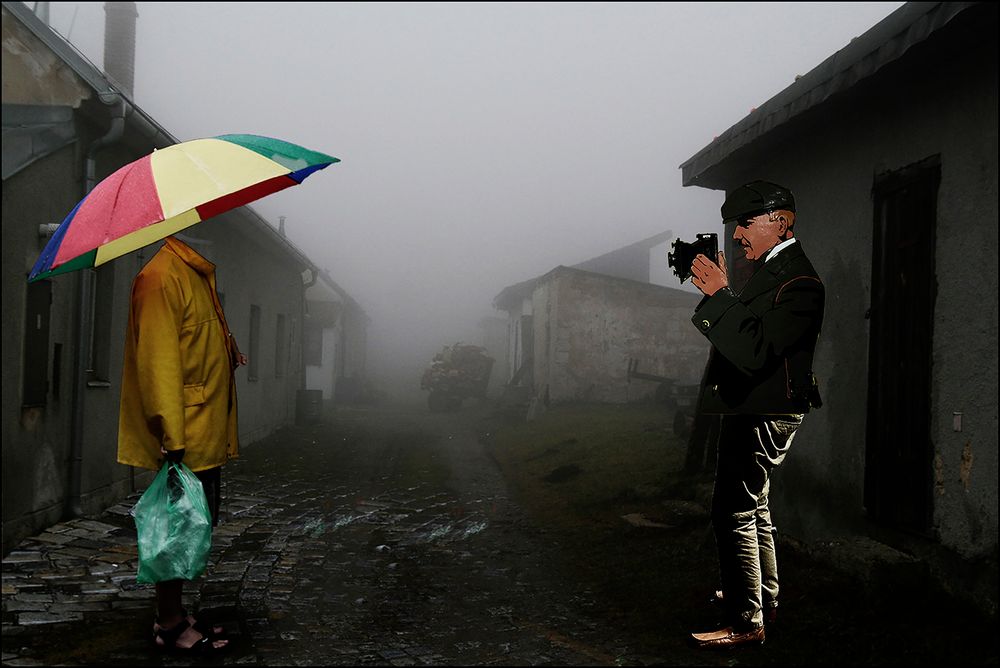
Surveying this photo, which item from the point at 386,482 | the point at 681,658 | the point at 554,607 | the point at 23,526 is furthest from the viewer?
the point at 386,482

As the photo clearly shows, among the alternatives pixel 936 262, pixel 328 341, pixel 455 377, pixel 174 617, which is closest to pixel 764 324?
pixel 936 262

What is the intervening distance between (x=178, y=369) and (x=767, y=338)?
8.23 feet

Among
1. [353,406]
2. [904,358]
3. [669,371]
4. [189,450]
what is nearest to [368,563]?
[189,450]

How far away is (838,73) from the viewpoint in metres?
1.97

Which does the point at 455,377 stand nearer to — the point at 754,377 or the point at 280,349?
the point at 280,349

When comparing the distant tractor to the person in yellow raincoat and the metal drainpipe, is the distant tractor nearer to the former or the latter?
the metal drainpipe

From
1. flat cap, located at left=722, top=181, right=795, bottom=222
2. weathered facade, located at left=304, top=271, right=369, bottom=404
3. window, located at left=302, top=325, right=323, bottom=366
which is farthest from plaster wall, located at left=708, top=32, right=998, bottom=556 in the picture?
window, located at left=302, top=325, right=323, bottom=366

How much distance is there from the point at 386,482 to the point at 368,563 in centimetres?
470

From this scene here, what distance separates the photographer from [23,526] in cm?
693

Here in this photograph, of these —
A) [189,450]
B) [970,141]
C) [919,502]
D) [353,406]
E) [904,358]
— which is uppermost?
[970,141]

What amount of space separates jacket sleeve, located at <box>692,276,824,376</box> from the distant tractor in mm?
25958

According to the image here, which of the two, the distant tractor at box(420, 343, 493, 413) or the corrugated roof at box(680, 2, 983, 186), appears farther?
the distant tractor at box(420, 343, 493, 413)

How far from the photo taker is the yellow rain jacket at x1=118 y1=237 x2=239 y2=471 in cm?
291

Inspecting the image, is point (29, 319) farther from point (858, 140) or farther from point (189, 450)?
point (858, 140)
